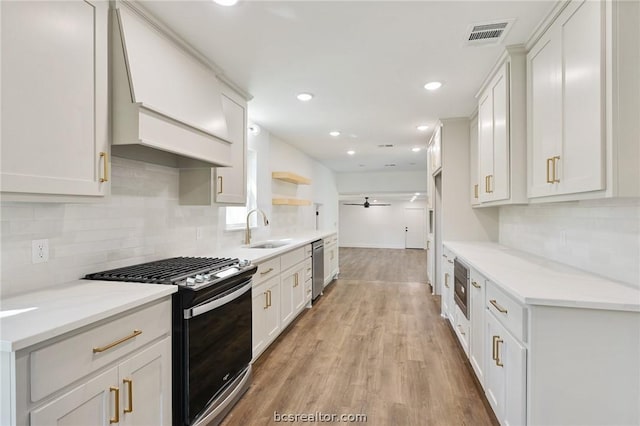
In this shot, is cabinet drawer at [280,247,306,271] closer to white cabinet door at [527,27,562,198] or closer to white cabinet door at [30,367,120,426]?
white cabinet door at [30,367,120,426]

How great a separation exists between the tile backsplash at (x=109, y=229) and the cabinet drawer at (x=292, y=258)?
0.74 meters

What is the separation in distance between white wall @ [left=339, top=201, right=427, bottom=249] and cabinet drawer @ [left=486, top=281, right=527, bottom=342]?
37.2ft

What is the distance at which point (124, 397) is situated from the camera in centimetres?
143

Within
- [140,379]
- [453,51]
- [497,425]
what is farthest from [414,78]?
[140,379]

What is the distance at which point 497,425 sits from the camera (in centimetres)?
206

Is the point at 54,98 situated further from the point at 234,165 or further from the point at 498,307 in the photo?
the point at 498,307

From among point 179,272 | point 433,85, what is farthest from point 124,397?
point 433,85

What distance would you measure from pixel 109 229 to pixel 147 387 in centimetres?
101

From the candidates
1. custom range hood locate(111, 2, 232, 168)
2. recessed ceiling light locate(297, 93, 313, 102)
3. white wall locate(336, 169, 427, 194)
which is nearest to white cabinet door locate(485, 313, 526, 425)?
custom range hood locate(111, 2, 232, 168)

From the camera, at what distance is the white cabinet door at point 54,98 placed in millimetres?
1280

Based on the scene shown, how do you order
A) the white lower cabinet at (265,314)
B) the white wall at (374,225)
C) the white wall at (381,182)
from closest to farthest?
the white lower cabinet at (265,314)
the white wall at (381,182)
the white wall at (374,225)

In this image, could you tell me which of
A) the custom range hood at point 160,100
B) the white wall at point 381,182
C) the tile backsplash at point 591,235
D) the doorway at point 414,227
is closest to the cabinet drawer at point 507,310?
the tile backsplash at point 591,235

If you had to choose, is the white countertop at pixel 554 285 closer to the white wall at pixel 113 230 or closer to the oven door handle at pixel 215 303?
the oven door handle at pixel 215 303

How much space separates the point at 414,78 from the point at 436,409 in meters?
2.58
